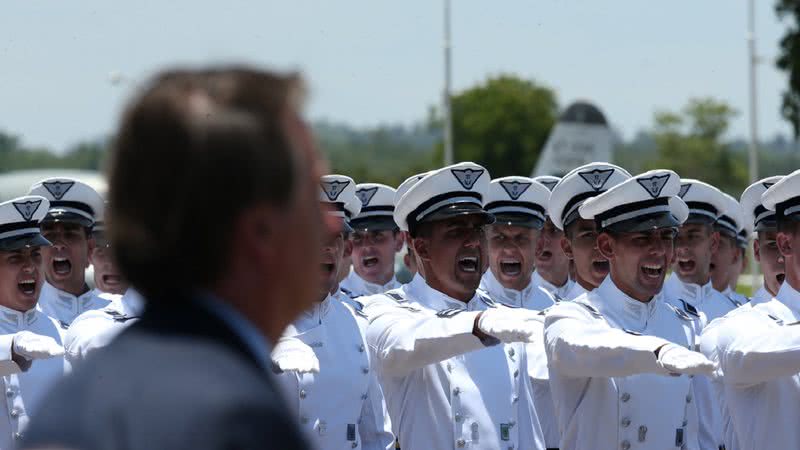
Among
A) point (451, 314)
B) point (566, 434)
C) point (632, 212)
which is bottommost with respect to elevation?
point (566, 434)

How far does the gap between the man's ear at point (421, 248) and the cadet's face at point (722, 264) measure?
4615 millimetres

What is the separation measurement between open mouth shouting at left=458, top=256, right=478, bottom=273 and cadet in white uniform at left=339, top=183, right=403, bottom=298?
4374mm

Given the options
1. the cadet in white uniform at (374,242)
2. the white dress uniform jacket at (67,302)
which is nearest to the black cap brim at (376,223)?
the cadet in white uniform at (374,242)

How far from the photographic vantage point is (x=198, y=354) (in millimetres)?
1774

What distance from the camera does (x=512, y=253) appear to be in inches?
356

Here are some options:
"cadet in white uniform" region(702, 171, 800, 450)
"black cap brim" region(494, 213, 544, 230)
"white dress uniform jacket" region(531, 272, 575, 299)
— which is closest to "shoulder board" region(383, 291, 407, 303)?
"cadet in white uniform" region(702, 171, 800, 450)

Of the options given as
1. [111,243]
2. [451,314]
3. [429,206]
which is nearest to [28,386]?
[429,206]

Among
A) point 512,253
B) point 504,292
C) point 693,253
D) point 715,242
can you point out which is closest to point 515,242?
point 512,253

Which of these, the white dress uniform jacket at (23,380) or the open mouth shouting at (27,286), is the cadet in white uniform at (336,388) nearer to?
the white dress uniform jacket at (23,380)

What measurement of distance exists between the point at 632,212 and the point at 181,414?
4.36 meters

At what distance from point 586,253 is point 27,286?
2682 mm

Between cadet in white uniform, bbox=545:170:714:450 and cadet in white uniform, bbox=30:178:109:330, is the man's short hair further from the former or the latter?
cadet in white uniform, bbox=30:178:109:330

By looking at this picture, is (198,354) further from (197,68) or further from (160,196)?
(197,68)

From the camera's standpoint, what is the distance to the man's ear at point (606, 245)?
19.3 ft
